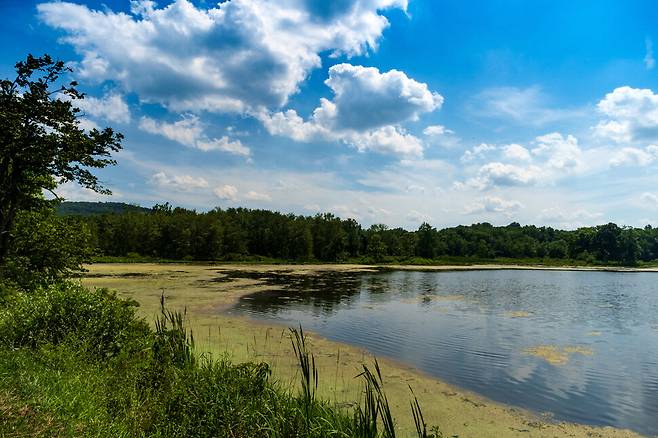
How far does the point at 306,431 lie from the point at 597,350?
17846mm

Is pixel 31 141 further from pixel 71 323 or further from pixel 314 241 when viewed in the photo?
pixel 314 241

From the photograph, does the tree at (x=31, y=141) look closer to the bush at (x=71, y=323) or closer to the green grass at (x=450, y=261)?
the bush at (x=71, y=323)

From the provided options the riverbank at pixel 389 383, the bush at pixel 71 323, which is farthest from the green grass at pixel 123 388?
the riverbank at pixel 389 383

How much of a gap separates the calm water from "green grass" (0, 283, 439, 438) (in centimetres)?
733

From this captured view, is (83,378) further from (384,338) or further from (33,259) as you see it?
(384,338)

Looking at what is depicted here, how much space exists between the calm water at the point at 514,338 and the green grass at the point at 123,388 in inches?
288

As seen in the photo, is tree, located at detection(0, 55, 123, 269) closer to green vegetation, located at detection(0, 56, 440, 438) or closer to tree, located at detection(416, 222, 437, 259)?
green vegetation, located at detection(0, 56, 440, 438)

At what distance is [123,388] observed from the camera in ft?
27.0

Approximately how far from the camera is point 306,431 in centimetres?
726

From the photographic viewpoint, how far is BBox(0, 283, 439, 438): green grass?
636 centimetres

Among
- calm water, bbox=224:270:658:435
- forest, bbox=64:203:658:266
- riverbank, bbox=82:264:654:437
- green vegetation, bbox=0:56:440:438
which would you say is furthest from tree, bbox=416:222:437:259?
green vegetation, bbox=0:56:440:438

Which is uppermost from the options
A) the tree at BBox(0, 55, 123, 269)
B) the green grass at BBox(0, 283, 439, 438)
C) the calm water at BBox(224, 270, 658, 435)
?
the tree at BBox(0, 55, 123, 269)

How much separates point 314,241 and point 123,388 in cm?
10767

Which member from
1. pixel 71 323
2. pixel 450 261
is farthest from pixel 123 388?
pixel 450 261
